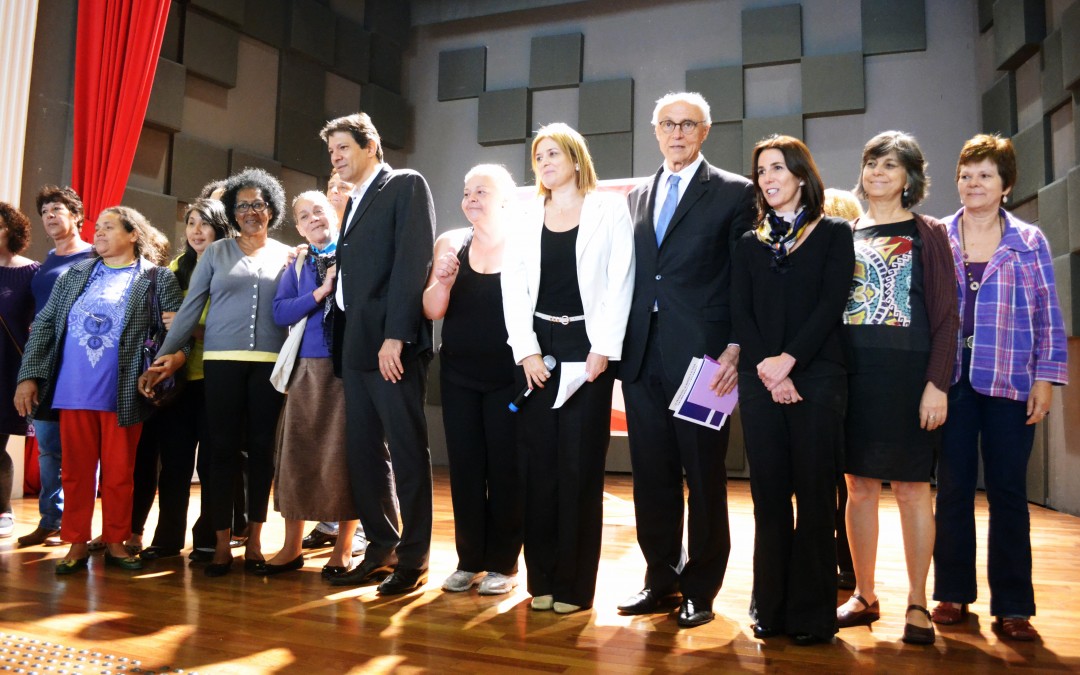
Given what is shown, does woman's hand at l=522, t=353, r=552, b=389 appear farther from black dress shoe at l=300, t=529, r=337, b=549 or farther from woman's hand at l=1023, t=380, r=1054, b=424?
black dress shoe at l=300, t=529, r=337, b=549

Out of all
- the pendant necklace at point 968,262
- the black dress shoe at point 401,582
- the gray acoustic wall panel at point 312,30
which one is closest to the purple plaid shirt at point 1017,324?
the pendant necklace at point 968,262

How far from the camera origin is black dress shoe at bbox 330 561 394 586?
9.05 feet

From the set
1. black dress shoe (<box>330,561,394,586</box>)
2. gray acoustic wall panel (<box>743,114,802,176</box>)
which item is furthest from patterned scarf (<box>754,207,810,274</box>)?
gray acoustic wall panel (<box>743,114,802,176</box>)

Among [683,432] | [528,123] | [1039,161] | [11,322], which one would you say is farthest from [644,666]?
[528,123]

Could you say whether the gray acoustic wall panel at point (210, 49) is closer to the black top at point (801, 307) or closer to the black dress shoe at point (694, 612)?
the black top at point (801, 307)

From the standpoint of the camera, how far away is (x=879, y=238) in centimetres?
228

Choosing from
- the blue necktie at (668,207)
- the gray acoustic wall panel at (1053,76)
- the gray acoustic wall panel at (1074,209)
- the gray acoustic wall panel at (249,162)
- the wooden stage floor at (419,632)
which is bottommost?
the wooden stage floor at (419,632)

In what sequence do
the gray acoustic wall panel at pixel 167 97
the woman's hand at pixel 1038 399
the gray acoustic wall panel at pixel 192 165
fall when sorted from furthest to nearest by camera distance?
the gray acoustic wall panel at pixel 192 165 → the gray acoustic wall panel at pixel 167 97 → the woman's hand at pixel 1038 399

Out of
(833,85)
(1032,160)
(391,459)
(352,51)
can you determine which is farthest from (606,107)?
(391,459)

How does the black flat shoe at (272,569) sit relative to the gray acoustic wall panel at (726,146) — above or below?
below

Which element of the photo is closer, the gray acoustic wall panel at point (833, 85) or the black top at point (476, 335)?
the black top at point (476, 335)

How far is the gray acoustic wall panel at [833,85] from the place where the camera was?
6098mm

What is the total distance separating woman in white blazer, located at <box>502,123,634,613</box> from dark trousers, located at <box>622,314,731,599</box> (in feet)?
0.35

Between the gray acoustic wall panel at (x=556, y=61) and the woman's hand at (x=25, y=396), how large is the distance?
4.85 metres
